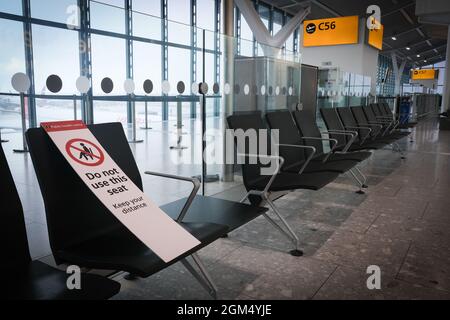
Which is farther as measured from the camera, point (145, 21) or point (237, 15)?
point (237, 15)

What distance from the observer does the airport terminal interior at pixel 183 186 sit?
1637 mm

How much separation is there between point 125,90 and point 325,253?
5.76 feet

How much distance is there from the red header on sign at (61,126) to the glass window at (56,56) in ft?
1.86

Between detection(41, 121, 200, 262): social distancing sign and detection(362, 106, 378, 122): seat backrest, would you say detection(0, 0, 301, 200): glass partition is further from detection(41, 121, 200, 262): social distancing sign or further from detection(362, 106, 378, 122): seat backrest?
detection(362, 106, 378, 122): seat backrest

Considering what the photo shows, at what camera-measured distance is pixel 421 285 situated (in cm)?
216

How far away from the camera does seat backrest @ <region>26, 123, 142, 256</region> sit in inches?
64.1

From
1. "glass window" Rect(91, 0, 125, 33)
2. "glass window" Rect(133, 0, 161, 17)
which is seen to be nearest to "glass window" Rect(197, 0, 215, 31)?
"glass window" Rect(133, 0, 161, 17)

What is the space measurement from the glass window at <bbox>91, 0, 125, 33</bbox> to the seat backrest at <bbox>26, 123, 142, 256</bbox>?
91 centimetres

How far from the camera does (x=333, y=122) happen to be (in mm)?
4633

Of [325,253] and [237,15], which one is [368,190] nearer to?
[325,253]

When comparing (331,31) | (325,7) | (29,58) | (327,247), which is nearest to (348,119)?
(327,247)

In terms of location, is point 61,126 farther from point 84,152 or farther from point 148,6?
point 148,6
